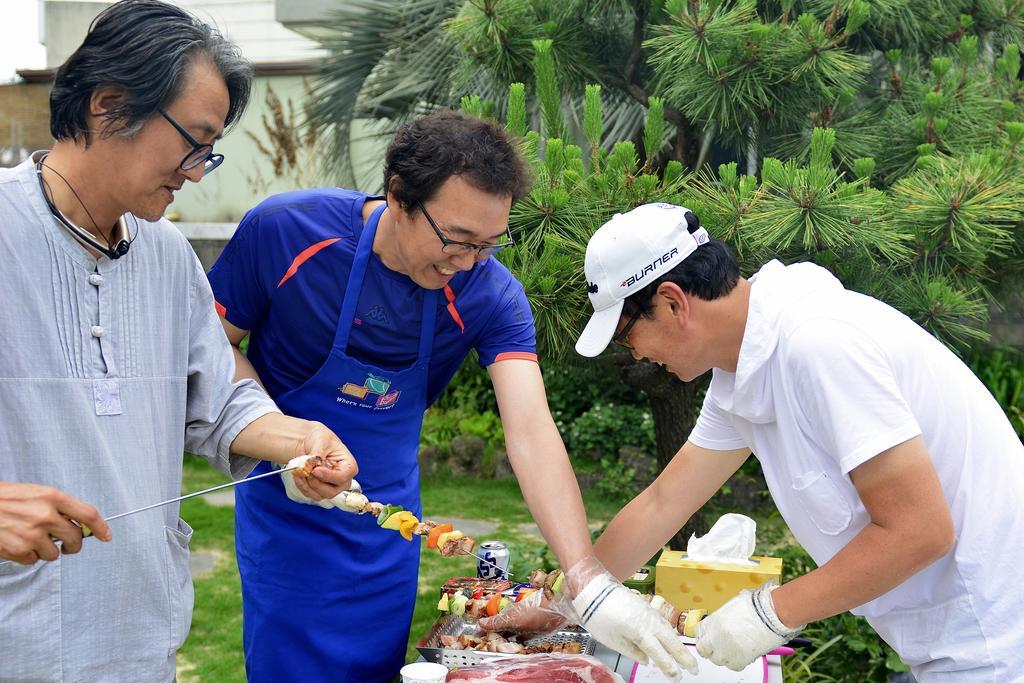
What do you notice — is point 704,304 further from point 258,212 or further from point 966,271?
point 966,271

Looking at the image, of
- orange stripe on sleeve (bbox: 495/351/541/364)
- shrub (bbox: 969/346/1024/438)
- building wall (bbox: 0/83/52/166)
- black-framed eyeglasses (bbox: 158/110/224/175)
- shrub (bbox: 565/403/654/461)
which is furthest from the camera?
building wall (bbox: 0/83/52/166)

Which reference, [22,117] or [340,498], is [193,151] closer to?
[340,498]

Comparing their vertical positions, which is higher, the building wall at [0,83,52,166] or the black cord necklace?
the black cord necklace

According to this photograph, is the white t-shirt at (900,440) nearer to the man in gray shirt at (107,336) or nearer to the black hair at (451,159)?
the black hair at (451,159)

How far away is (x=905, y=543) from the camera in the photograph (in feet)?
Result: 5.41

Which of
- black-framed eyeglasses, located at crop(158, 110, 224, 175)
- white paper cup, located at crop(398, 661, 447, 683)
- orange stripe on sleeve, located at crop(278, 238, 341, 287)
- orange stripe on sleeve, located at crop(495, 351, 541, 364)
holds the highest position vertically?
black-framed eyeglasses, located at crop(158, 110, 224, 175)

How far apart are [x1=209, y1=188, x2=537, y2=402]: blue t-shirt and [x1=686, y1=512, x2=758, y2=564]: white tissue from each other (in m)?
1.08

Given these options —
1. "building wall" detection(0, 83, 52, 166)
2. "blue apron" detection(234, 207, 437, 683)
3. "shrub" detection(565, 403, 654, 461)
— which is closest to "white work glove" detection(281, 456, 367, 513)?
"blue apron" detection(234, 207, 437, 683)

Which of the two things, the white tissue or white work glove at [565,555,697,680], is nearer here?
white work glove at [565,555,697,680]

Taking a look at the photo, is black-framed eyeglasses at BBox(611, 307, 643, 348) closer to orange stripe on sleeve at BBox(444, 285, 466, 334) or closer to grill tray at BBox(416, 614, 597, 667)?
orange stripe on sleeve at BBox(444, 285, 466, 334)

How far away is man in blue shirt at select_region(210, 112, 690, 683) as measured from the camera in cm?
249

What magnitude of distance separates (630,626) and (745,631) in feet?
0.82

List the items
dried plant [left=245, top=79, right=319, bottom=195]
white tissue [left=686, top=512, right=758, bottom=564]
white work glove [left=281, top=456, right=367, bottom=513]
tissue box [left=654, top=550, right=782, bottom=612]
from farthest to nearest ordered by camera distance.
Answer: dried plant [left=245, top=79, right=319, bottom=195] < white tissue [left=686, top=512, right=758, bottom=564] < tissue box [left=654, top=550, right=782, bottom=612] < white work glove [left=281, top=456, right=367, bottom=513]

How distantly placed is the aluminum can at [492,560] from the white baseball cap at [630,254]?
113cm
